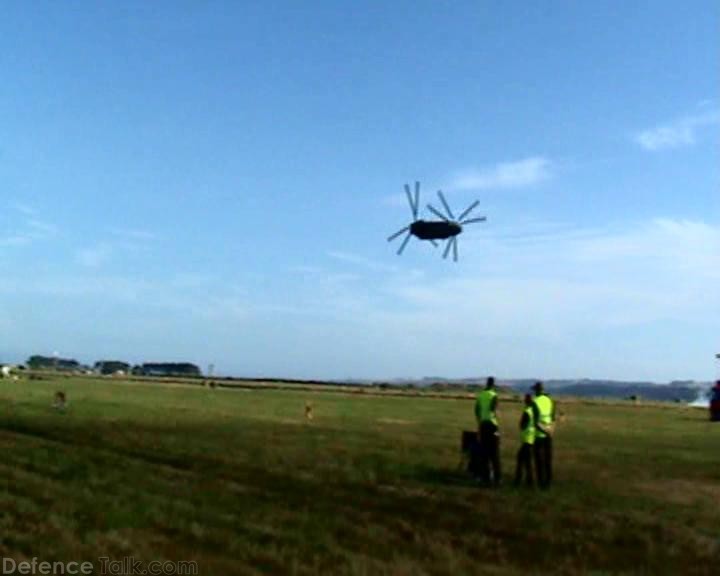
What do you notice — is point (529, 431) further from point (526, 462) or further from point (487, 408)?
point (487, 408)

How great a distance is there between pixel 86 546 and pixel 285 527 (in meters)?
3.01

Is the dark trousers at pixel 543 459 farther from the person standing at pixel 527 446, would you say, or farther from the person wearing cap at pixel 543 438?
the person standing at pixel 527 446

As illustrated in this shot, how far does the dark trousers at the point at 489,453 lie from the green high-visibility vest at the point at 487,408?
0.26 m

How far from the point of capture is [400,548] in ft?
42.6

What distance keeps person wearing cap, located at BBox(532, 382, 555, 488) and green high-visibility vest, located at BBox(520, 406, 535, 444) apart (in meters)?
0.06

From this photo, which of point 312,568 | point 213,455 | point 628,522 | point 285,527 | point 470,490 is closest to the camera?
point 312,568

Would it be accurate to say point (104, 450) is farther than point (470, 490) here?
Yes

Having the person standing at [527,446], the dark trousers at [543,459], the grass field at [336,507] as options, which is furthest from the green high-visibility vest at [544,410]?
the grass field at [336,507]

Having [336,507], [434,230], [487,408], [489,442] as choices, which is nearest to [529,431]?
[489,442]

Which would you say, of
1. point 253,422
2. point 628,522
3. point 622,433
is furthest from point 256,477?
point 622,433

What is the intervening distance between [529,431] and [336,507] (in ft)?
19.5

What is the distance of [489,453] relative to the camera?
2078 centimetres

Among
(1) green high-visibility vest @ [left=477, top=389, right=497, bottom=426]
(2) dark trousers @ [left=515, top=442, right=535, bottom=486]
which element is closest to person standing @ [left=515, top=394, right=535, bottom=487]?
(2) dark trousers @ [left=515, top=442, right=535, bottom=486]

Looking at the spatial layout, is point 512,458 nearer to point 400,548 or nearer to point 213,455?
point 213,455
